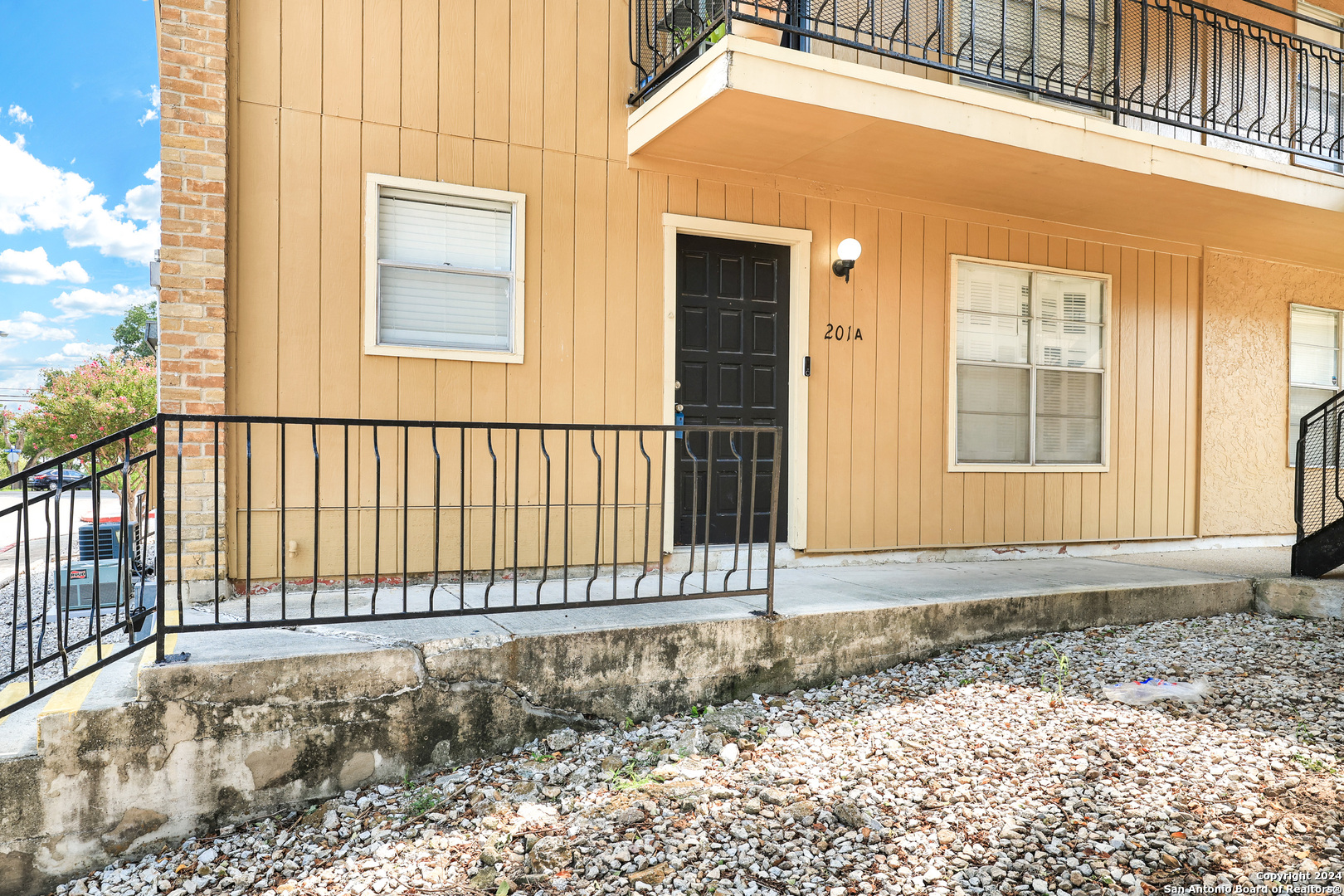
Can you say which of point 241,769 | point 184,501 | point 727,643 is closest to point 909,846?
point 727,643

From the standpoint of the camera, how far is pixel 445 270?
462 centimetres

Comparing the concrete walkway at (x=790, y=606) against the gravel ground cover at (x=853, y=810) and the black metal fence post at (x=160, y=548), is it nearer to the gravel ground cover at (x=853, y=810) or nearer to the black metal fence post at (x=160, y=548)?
the black metal fence post at (x=160, y=548)

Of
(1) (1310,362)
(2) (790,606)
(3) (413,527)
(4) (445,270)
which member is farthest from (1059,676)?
(1) (1310,362)

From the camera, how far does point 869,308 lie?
5723mm

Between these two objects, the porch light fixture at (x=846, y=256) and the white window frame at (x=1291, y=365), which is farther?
the white window frame at (x=1291, y=365)

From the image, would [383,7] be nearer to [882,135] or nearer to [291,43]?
[291,43]

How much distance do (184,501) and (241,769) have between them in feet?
5.51

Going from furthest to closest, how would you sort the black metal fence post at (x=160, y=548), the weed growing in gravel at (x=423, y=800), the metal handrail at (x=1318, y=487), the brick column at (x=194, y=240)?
the metal handrail at (x=1318, y=487)
the brick column at (x=194, y=240)
the weed growing in gravel at (x=423, y=800)
the black metal fence post at (x=160, y=548)

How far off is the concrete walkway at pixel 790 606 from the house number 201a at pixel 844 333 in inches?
61.6

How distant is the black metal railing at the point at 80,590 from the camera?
2807 mm

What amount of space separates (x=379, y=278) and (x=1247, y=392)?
24.0ft

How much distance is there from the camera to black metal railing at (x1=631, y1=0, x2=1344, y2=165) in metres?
4.89

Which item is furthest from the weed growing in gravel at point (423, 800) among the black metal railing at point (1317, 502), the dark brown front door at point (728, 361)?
the black metal railing at point (1317, 502)

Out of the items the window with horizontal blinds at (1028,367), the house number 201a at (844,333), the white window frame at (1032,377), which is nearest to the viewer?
the house number 201a at (844,333)
